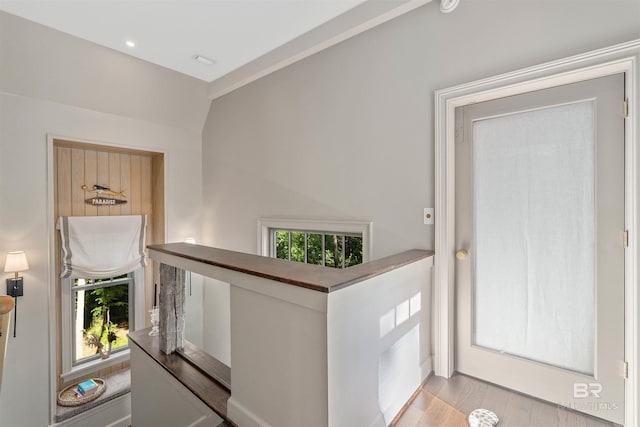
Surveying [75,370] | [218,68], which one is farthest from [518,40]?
[75,370]

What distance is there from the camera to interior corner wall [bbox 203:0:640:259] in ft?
5.22

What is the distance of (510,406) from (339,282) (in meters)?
1.37

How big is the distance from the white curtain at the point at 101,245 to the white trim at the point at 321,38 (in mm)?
2068

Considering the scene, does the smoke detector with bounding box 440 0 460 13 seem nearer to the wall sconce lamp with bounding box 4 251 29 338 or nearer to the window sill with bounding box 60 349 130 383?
the wall sconce lamp with bounding box 4 251 29 338

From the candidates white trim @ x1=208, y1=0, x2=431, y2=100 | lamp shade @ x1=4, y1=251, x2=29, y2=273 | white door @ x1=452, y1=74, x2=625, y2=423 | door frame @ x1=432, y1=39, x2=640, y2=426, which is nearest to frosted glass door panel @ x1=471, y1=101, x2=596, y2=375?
white door @ x1=452, y1=74, x2=625, y2=423

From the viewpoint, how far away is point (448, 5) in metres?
1.83

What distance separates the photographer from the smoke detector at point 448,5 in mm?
1810

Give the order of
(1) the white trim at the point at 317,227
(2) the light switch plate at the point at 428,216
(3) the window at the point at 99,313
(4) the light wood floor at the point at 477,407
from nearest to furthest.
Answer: (4) the light wood floor at the point at 477,407
(2) the light switch plate at the point at 428,216
(1) the white trim at the point at 317,227
(3) the window at the point at 99,313

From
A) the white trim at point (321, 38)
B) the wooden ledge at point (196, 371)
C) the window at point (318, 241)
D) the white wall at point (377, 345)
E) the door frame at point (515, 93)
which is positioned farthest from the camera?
the window at point (318, 241)

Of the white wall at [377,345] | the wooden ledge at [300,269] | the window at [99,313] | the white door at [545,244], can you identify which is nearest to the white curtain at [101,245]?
the window at [99,313]

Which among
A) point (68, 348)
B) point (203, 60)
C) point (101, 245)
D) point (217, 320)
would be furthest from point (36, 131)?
point (217, 320)

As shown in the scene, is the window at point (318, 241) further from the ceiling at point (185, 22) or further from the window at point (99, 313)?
the window at point (99, 313)

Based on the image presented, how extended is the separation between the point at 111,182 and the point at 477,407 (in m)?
4.26

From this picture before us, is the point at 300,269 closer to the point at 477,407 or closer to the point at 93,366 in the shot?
the point at 477,407
